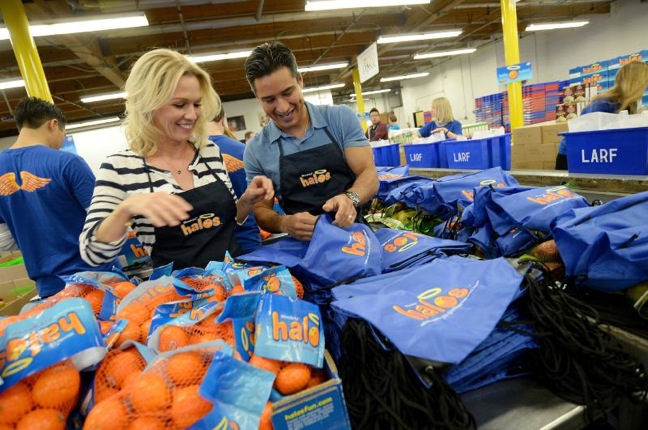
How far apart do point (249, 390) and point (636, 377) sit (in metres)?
0.93

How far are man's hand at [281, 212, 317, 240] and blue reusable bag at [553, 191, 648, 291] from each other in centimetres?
91

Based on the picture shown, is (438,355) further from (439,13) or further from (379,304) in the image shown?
(439,13)

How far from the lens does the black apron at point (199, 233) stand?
4.73 ft

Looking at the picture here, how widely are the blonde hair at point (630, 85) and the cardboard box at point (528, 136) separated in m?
0.76

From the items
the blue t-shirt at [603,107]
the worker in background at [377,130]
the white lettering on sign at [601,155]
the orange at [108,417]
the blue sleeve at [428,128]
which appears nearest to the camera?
the orange at [108,417]

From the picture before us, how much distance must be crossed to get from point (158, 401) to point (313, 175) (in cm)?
119

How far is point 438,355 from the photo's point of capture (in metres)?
0.77

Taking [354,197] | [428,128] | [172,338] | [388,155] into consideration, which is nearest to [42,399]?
[172,338]

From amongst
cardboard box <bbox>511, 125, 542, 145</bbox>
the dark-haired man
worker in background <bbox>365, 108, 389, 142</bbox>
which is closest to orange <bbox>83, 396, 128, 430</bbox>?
the dark-haired man

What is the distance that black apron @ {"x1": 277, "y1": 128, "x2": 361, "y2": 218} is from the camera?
66.1 inches

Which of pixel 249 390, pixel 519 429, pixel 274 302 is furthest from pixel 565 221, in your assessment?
pixel 249 390

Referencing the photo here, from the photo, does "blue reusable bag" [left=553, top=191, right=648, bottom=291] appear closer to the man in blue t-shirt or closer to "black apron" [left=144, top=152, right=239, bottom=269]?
"black apron" [left=144, top=152, right=239, bottom=269]

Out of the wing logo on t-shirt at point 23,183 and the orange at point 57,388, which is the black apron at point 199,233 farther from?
the wing logo on t-shirt at point 23,183

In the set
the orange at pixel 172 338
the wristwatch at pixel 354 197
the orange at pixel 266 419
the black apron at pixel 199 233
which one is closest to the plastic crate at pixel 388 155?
the wristwatch at pixel 354 197
